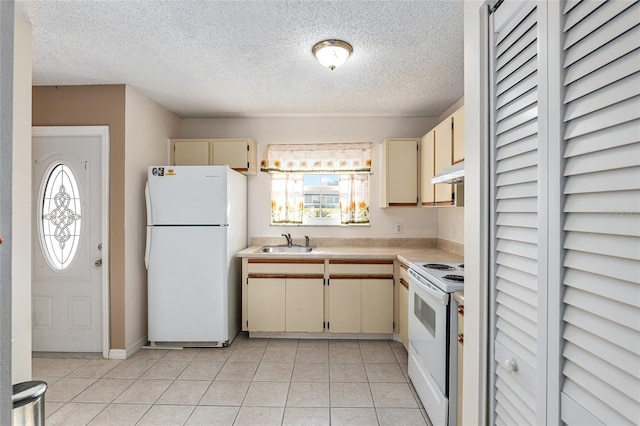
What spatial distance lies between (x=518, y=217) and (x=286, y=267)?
2737 mm

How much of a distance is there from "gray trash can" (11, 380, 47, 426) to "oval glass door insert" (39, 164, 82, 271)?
1666 mm

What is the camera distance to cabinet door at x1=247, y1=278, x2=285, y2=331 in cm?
341

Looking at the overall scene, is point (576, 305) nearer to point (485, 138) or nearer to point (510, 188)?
point (510, 188)

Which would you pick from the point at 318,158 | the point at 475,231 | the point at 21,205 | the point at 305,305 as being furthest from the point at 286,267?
the point at 475,231

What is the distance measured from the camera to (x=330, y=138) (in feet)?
13.1

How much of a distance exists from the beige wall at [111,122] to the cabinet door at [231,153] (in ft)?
3.27

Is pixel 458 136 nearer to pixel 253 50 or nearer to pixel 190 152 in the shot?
pixel 253 50

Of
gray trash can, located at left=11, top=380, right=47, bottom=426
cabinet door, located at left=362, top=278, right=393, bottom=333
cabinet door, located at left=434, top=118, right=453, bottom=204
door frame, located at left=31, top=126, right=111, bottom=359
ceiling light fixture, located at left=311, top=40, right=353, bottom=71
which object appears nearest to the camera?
gray trash can, located at left=11, top=380, right=47, bottom=426

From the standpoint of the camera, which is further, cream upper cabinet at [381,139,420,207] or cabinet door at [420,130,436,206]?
cream upper cabinet at [381,139,420,207]

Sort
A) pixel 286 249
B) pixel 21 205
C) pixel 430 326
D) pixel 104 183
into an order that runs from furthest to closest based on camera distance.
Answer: pixel 286 249 → pixel 104 183 → pixel 430 326 → pixel 21 205

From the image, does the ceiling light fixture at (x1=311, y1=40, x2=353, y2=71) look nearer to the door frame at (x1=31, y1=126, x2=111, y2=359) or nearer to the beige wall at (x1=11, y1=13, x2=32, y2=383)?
the beige wall at (x1=11, y1=13, x2=32, y2=383)

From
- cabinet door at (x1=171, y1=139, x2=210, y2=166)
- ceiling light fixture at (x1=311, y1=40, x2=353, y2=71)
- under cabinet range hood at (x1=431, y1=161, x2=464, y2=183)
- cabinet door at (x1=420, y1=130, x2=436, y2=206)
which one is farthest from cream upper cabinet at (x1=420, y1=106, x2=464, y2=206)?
cabinet door at (x1=171, y1=139, x2=210, y2=166)

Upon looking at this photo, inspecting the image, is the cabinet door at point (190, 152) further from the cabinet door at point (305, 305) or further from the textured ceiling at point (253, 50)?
the cabinet door at point (305, 305)

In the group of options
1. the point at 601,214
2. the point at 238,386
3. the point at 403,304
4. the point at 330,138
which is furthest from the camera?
the point at 330,138
